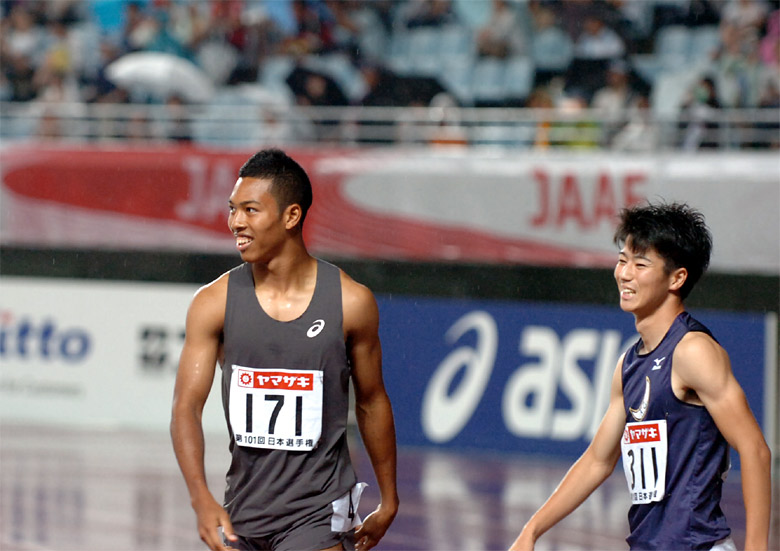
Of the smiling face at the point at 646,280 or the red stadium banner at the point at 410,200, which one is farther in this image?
the red stadium banner at the point at 410,200

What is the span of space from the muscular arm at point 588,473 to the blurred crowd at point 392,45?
32.3ft

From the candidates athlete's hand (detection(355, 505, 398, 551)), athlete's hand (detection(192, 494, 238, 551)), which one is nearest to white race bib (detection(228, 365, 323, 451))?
athlete's hand (detection(192, 494, 238, 551))

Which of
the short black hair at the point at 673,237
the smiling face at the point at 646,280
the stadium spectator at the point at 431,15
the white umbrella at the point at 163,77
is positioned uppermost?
the stadium spectator at the point at 431,15

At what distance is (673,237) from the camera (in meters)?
4.42

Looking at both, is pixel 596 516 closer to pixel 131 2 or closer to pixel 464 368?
pixel 464 368

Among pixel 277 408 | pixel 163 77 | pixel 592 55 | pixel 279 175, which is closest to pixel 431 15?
pixel 592 55

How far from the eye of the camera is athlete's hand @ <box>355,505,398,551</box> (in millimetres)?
4840

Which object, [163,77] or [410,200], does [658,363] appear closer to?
[410,200]

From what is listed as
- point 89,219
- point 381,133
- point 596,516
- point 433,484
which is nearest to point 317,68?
point 381,133

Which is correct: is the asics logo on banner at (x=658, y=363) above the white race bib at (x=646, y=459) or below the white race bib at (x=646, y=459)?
above

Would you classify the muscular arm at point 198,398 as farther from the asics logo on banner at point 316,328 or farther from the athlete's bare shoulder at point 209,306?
the asics logo on banner at point 316,328

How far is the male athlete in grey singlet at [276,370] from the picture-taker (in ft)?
14.9

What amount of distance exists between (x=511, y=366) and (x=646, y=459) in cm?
926

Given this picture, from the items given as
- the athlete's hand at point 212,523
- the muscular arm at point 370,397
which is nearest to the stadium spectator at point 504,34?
the muscular arm at point 370,397
